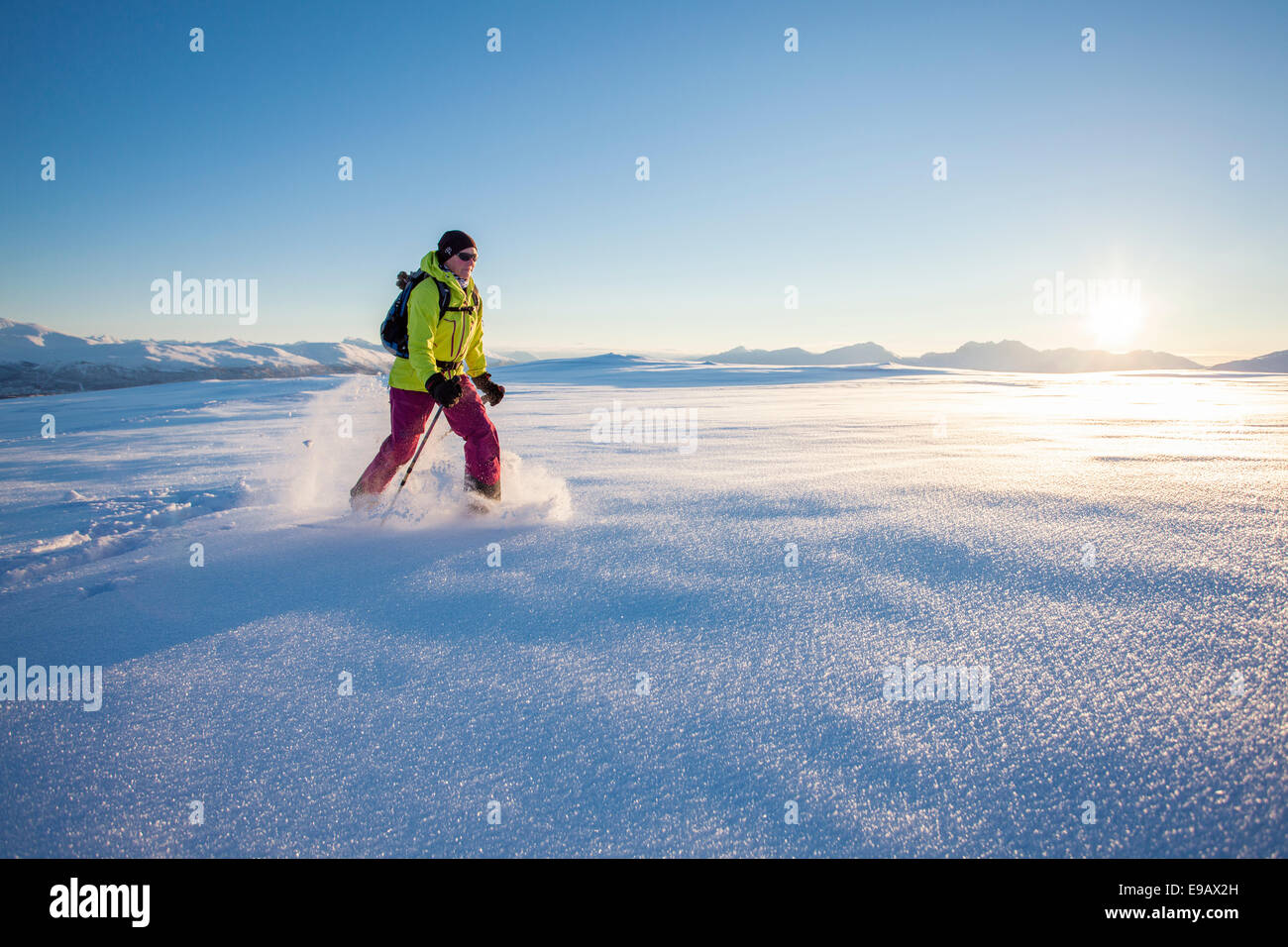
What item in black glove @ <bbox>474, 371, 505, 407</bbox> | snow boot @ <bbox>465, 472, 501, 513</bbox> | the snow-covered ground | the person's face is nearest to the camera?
the snow-covered ground

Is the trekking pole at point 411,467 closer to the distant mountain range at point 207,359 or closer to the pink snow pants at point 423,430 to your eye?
the pink snow pants at point 423,430

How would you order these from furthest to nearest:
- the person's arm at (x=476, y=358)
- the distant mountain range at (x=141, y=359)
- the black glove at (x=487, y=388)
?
the distant mountain range at (x=141, y=359) → the black glove at (x=487, y=388) → the person's arm at (x=476, y=358)

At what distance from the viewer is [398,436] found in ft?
11.5

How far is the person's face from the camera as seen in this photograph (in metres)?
3.25

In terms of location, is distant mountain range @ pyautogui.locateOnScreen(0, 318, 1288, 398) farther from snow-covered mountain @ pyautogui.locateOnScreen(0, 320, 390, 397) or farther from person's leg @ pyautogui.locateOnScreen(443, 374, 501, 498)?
person's leg @ pyautogui.locateOnScreen(443, 374, 501, 498)

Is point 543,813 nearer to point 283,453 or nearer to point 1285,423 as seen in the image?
point 283,453

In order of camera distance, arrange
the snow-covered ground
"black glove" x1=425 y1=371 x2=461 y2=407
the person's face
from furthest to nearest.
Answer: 1. the person's face
2. "black glove" x1=425 y1=371 x2=461 y2=407
3. the snow-covered ground

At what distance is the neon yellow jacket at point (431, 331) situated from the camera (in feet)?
10.4

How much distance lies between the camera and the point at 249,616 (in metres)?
2.12

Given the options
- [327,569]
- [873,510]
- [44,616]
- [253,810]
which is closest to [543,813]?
[253,810]

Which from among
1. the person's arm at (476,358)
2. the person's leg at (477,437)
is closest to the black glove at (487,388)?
the person's arm at (476,358)

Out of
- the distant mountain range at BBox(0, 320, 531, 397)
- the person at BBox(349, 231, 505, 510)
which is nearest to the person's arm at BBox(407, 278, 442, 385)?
the person at BBox(349, 231, 505, 510)

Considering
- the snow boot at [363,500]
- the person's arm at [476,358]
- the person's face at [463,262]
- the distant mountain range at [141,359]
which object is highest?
the distant mountain range at [141,359]
